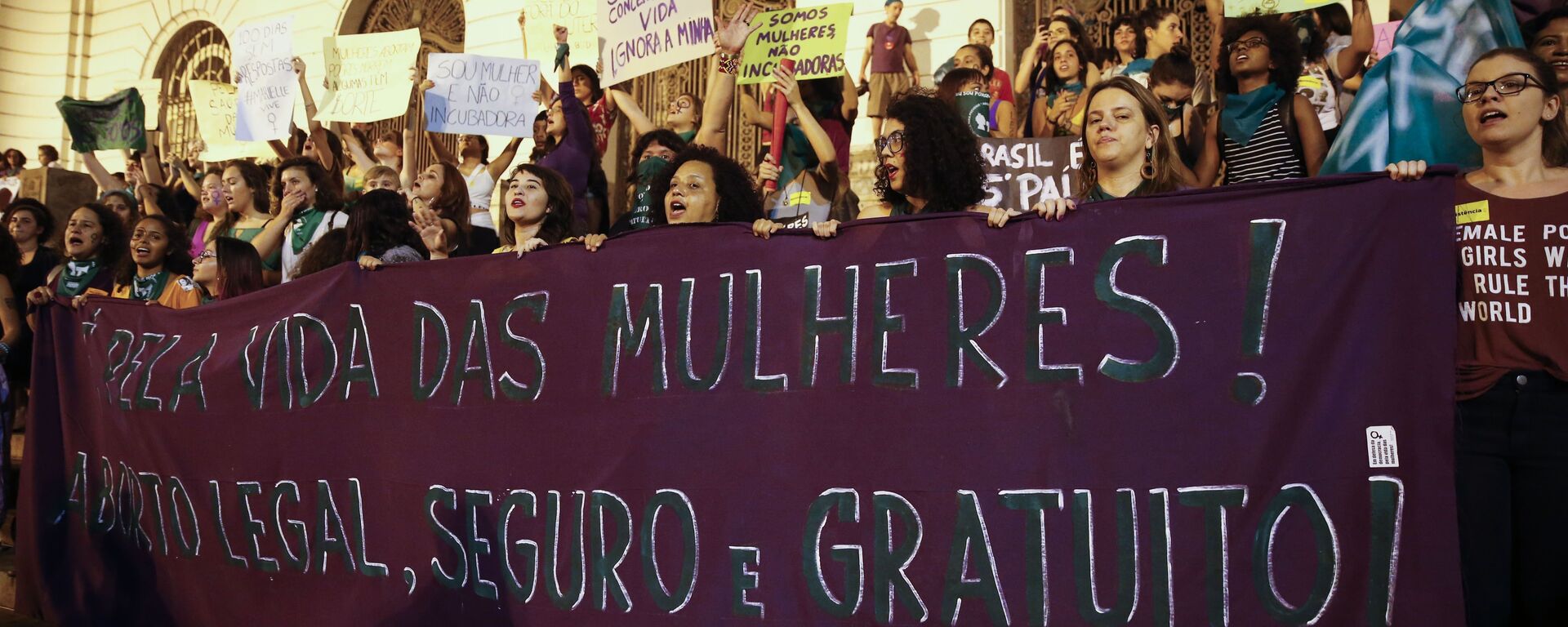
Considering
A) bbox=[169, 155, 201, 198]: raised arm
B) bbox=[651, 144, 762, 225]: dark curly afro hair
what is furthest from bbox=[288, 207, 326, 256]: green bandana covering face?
bbox=[169, 155, 201, 198]: raised arm

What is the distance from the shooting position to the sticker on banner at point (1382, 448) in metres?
2.83

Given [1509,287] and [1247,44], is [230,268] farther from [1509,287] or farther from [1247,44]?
[1509,287]

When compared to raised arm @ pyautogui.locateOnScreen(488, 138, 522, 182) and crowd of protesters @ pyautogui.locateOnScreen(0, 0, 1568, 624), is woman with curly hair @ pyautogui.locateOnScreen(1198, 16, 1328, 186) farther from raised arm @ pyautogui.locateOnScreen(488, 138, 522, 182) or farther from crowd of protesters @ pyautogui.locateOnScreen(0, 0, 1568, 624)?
raised arm @ pyautogui.locateOnScreen(488, 138, 522, 182)

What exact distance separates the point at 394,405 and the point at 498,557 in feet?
2.45

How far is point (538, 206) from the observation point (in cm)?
492

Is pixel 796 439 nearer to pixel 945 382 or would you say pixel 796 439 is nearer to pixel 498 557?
Answer: pixel 945 382

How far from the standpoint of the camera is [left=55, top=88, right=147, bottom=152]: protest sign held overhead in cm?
974

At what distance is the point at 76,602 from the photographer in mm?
5406

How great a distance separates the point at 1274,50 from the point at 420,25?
10.3 m

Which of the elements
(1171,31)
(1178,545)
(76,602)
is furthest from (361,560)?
(1171,31)

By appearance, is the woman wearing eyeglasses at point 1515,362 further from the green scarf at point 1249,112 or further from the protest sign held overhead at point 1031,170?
the protest sign held overhead at point 1031,170

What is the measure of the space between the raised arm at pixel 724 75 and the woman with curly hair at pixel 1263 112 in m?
2.44

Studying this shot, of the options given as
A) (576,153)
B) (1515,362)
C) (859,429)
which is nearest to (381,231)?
(576,153)

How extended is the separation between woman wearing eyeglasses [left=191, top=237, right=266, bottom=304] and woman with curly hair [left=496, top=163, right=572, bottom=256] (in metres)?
1.30
